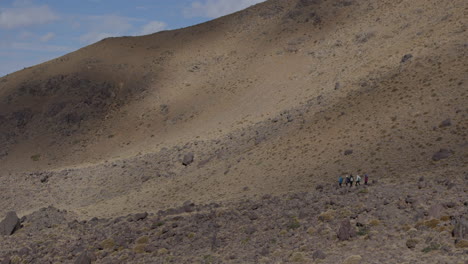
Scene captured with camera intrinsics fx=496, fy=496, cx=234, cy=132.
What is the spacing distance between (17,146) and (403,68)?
4725 cm

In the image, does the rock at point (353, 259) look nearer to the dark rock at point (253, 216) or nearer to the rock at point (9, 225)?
the dark rock at point (253, 216)

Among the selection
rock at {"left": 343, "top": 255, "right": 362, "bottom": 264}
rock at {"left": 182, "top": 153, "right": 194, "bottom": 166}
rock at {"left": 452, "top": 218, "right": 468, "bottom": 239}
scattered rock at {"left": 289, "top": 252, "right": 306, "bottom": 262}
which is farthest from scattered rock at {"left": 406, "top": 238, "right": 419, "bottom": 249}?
rock at {"left": 182, "top": 153, "right": 194, "bottom": 166}

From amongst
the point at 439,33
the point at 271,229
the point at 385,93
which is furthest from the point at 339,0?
the point at 271,229

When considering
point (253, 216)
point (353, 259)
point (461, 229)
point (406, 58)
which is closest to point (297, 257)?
point (353, 259)

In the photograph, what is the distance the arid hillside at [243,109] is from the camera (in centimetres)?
3478

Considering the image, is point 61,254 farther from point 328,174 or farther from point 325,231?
point 328,174

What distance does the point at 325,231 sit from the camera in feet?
71.1

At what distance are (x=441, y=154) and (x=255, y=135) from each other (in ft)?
59.4

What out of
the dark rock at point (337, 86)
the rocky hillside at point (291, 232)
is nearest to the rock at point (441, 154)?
the rocky hillside at point (291, 232)

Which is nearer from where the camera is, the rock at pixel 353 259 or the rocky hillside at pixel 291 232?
the rock at pixel 353 259

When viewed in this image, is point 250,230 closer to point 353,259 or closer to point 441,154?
point 353,259

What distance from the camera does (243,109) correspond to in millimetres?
54625

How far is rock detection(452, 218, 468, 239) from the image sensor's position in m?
17.8

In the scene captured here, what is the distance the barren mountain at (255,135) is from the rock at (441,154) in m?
0.10
